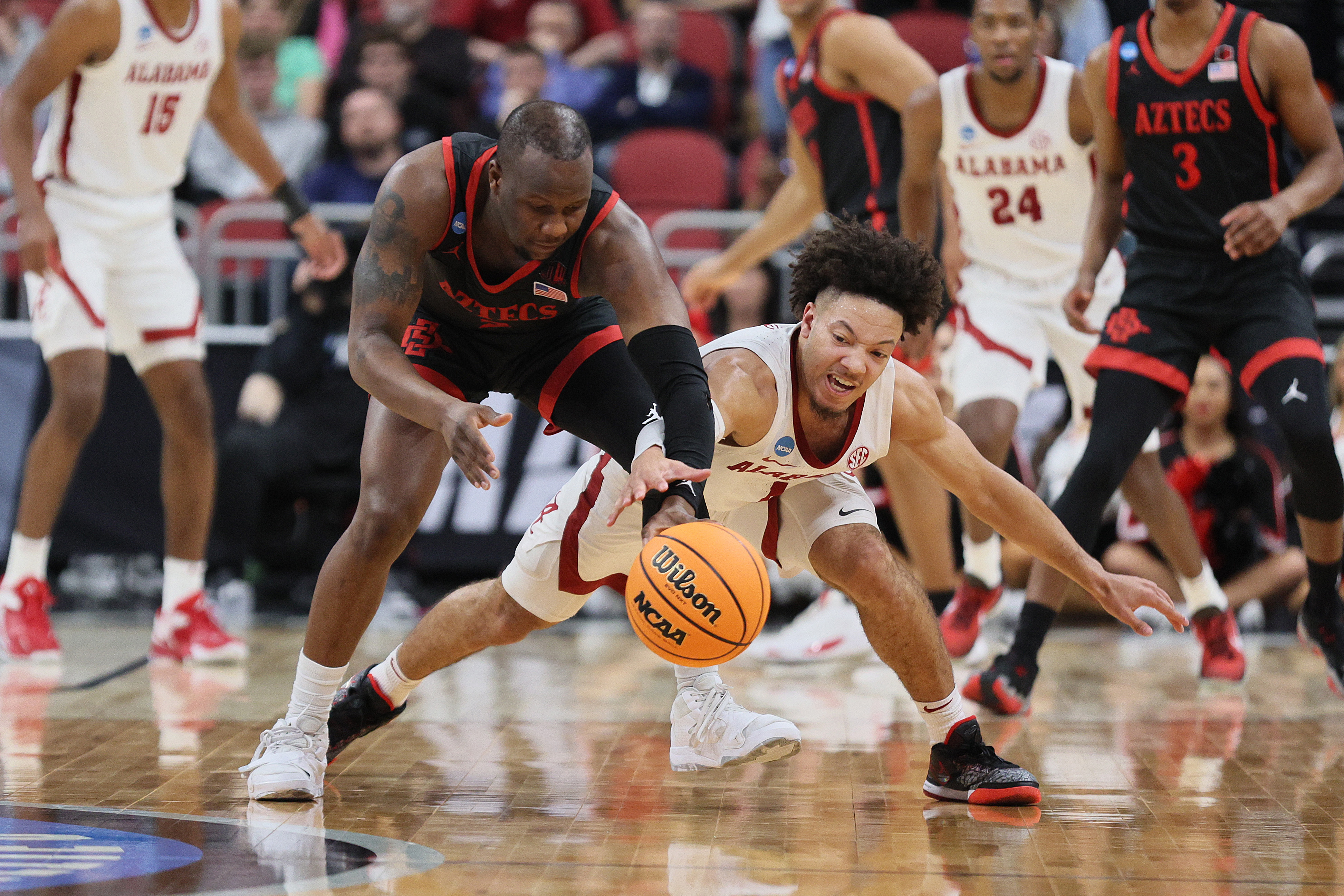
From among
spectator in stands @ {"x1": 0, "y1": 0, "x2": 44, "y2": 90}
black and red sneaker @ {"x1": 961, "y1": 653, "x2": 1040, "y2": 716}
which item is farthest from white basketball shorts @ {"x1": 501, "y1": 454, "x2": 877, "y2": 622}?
spectator in stands @ {"x1": 0, "y1": 0, "x2": 44, "y2": 90}

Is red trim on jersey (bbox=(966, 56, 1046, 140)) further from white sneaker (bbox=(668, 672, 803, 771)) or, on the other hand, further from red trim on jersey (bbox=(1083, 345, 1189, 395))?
white sneaker (bbox=(668, 672, 803, 771))

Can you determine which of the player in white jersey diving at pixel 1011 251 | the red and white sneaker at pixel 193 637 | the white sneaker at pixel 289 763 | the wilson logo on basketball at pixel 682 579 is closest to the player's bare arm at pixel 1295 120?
the player in white jersey diving at pixel 1011 251

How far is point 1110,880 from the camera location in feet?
10.3

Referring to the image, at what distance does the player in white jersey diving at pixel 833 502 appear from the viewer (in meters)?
3.72

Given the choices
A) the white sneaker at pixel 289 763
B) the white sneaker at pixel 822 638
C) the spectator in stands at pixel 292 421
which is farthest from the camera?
the spectator in stands at pixel 292 421

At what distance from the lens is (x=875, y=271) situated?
3721mm

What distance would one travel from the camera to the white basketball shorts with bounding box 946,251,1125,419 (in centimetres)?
584

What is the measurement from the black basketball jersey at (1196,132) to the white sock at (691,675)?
7.38 feet

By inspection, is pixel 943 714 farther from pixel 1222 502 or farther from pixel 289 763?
pixel 1222 502

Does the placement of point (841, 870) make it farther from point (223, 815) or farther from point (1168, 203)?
point (1168, 203)

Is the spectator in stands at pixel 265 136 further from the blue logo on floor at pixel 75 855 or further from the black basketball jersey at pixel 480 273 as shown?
the blue logo on floor at pixel 75 855

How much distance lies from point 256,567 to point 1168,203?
212 inches

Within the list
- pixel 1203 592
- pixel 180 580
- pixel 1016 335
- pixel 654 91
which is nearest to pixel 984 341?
pixel 1016 335

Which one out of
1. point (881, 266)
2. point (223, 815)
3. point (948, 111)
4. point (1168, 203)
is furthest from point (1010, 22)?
point (223, 815)
